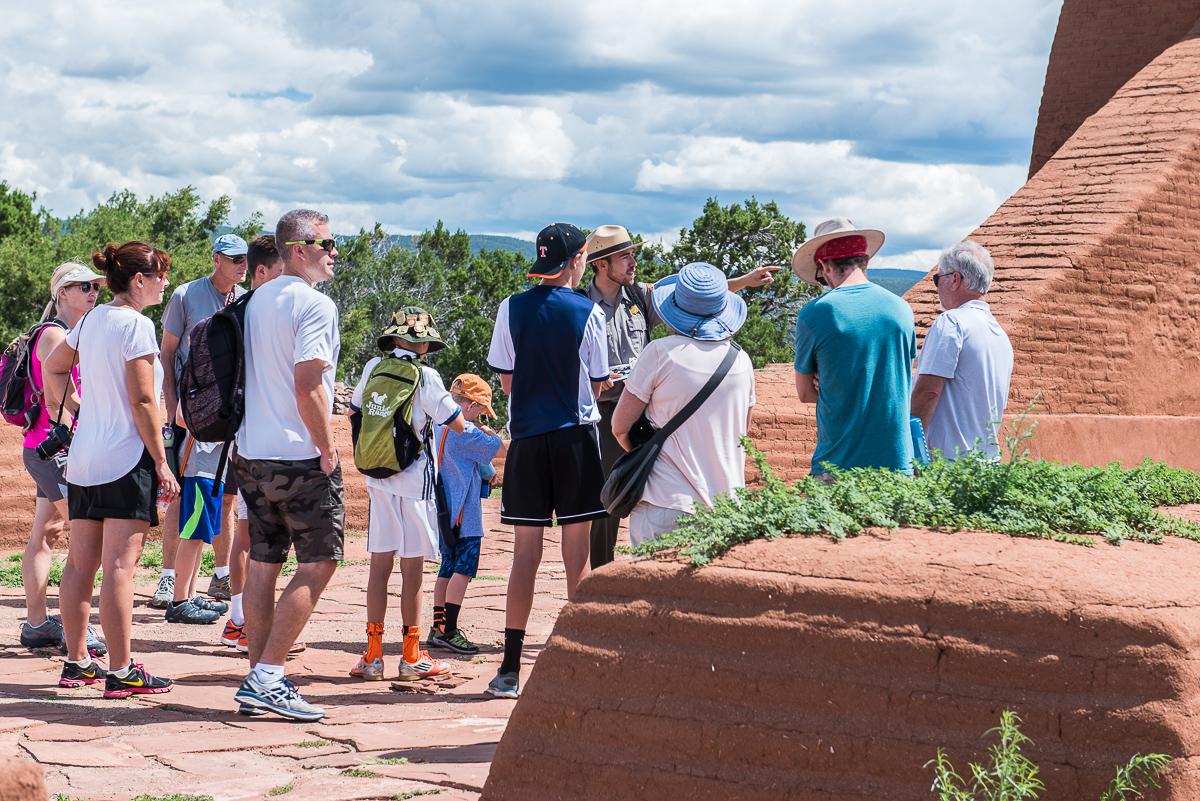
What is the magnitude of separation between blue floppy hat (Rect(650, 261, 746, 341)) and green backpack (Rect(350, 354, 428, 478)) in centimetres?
157

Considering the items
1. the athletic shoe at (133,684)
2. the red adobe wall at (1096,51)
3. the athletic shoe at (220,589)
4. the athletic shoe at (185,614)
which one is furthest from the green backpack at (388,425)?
the red adobe wall at (1096,51)

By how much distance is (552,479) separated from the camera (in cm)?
508

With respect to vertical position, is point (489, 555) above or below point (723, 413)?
below

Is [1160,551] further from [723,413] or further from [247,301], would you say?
[247,301]

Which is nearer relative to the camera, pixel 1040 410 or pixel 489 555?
pixel 1040 410

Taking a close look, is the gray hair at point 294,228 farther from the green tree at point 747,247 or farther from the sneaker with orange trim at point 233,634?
the green tree at point 747,247

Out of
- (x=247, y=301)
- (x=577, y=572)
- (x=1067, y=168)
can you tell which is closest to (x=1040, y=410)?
(x=1067, y=168)

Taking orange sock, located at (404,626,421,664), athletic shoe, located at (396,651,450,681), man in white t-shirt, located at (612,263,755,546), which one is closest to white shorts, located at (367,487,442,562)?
orange sock, located at (404,626,421,664)

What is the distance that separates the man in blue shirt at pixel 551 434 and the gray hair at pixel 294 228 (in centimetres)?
93

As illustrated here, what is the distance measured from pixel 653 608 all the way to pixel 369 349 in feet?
120

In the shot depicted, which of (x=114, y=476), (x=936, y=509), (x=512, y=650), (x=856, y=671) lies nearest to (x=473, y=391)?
(x=512, y=650)

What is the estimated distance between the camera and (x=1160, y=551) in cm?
346

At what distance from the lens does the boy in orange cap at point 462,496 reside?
603cm

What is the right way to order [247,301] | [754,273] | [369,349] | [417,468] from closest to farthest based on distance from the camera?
[247,301] < [417,468] < [754,273] < [369,349]
